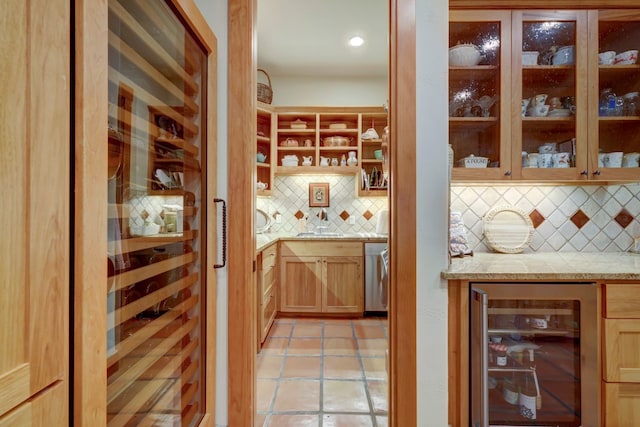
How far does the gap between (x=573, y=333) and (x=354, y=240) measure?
2.12 metres

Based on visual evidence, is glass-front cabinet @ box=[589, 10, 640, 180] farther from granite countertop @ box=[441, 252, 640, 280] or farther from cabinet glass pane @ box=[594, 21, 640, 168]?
granite countertop @ box=[441, 252, 640, 280]

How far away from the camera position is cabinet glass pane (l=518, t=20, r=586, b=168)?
1734 millimetres

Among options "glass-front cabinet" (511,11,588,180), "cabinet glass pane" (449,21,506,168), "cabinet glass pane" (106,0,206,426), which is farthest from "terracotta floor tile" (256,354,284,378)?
"glass-front cabinet" (511,11,588,180)

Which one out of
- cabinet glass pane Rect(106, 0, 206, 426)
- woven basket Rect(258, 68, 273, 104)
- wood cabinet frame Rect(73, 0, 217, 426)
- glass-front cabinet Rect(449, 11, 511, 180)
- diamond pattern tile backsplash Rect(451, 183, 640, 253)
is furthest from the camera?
woven basket Rect(258, 68, 273, 104)

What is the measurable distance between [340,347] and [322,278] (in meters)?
0.83

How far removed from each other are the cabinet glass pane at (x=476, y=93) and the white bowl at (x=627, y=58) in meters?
0.73

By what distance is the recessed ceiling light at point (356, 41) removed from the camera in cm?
308

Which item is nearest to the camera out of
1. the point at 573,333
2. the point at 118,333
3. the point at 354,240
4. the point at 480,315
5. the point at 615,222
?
the point at 118,333

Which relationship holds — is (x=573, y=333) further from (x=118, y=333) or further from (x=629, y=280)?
(x=118, y=333)

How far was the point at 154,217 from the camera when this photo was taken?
104cm

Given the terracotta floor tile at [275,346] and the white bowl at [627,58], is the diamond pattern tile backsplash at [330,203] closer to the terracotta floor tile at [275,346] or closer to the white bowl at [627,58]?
the terracotta floor tile at [275,346]

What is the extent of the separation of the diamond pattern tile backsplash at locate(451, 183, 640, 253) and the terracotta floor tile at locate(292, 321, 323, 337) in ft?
5.68

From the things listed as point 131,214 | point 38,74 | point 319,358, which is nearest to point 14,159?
point 38,74

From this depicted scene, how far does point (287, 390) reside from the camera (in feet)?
6.68
